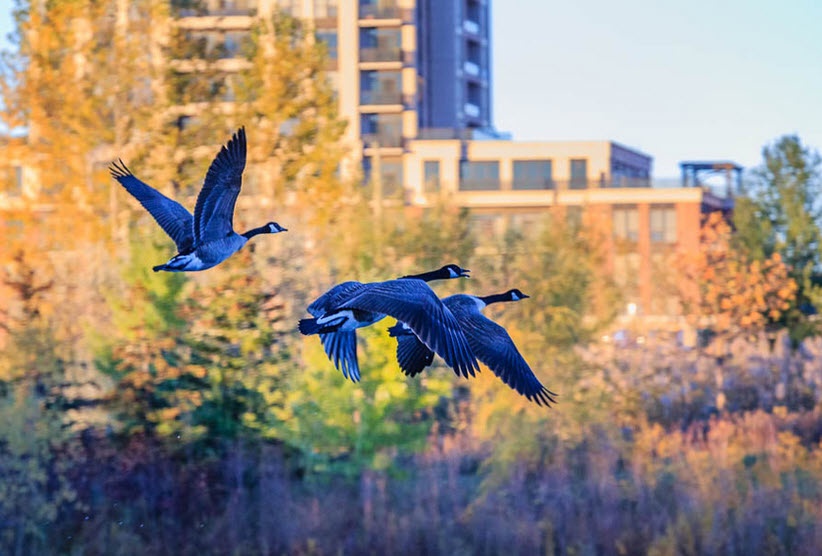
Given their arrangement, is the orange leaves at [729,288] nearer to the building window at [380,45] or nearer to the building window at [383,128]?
the building window at [383,128]

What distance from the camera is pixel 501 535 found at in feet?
68.2

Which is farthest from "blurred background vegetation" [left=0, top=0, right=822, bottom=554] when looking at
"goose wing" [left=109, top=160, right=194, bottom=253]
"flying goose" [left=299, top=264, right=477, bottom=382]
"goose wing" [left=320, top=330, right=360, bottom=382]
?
"flying goose" [left=299, top=264, right=477, bottom=382]

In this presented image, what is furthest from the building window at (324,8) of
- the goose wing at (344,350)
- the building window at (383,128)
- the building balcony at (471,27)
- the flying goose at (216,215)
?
the goose wing at (344,350)

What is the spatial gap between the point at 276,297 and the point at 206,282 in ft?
4.02

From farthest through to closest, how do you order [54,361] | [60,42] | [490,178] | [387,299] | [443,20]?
1. [443,20]
2. [490,178]
3. [60,42]
4. [54,361]
5. [387,299]

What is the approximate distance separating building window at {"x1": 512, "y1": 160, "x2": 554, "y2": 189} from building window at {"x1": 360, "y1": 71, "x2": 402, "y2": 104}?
787 centimetres

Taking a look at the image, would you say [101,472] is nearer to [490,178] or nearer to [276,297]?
[276,297]

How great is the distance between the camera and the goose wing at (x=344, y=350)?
9578mm

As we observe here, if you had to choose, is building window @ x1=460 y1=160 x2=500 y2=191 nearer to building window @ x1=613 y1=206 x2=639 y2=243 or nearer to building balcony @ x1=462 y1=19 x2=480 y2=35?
building window @ x1=613 y1=206 x2=639 y2=243

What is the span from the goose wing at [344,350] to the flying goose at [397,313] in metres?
0.35

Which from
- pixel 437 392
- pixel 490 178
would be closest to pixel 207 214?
pixel 437 392

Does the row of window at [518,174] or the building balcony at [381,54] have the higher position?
the building balcony at [381,54]

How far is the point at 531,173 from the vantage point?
228 feet

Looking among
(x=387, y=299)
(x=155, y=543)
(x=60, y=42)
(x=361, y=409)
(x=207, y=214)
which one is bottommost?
(x=155, y=543)
